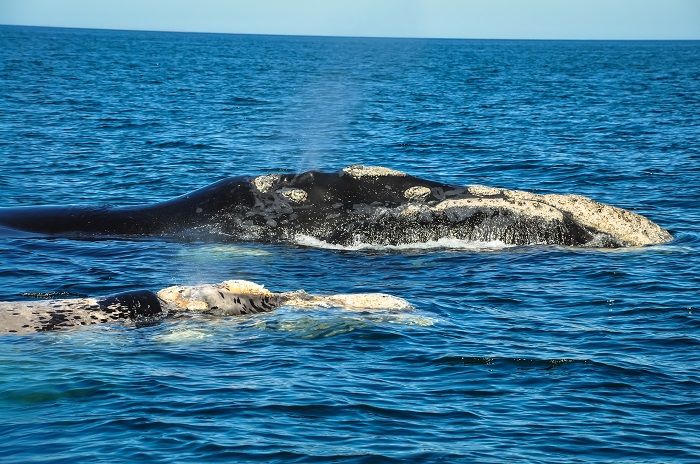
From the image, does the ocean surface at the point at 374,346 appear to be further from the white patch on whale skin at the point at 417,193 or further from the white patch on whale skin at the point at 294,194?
the white patch on whale skin at the point at 417,193

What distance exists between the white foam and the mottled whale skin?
0.06 metres

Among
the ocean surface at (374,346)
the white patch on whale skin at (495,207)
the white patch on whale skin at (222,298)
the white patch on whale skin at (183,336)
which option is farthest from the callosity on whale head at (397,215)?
the white patch on whale skin at (183,336)

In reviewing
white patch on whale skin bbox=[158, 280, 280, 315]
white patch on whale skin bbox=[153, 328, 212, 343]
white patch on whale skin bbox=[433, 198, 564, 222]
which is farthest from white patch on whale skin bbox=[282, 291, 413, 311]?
white patch on whale skin bbox=[433, 198, 564, 222]

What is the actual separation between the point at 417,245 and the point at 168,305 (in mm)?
5657

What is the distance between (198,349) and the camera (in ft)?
41.9

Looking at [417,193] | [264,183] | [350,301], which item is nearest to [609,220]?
[417,193]

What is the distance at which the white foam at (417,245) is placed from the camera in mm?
18281

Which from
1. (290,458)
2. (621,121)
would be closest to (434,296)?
(290,458)

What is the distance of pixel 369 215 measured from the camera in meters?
18.4

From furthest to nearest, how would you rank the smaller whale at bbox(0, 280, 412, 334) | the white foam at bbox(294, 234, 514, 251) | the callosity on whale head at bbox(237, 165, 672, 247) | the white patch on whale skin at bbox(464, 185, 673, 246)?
the white patch on whale skin at bbox(464, 185, 673, 246) < the callosity on whale head at bbox(237, 165, 672, 247) < the white foam at bbox(294, 234, 514, 251) < the smaller whale at bbox(0, 280, 412, 334)

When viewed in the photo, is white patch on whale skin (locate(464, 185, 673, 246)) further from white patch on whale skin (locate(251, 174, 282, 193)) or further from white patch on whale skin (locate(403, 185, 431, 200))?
white patch on whale skin (locate(251, 174, 282, 193))

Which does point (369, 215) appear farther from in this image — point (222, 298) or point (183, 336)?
point (183, 336)

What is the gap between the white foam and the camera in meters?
18.3

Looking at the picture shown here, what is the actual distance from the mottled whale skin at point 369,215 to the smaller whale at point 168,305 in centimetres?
381
